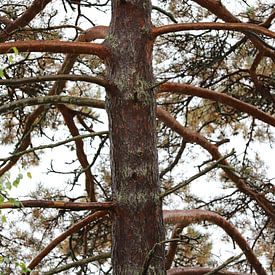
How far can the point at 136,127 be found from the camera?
8.03ft

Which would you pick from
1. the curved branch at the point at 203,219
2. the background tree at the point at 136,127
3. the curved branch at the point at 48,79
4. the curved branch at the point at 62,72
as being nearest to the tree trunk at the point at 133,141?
the background tree at the point at 136,127

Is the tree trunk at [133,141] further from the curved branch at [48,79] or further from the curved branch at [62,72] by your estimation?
the curved branch at [62,72]

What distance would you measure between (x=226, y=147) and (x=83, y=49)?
9.42ft

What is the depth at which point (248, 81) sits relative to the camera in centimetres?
490

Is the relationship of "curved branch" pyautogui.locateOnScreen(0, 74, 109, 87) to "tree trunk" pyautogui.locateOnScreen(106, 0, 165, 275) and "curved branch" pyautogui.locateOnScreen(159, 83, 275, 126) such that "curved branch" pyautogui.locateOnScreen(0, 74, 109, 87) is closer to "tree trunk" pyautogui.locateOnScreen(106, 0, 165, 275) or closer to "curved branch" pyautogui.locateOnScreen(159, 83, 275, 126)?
"tree trunk" pyautogui.locateOnScreen(106, 0, 165, 275)

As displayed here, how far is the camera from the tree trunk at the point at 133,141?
2309 mm

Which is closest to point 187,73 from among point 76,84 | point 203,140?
point 76,84

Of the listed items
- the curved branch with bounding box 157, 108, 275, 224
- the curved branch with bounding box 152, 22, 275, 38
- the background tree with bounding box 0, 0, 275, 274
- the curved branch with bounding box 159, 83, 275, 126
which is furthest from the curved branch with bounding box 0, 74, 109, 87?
the curved branch with bounding box 157, 108, 275, 224

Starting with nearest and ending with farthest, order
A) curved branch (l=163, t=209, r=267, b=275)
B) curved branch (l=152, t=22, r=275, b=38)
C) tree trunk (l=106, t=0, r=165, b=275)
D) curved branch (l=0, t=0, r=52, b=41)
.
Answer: tree trunk (l=106, t=0, r=165, b=275) → curved branch (l=152, t=22, r=275, b=38) → curved branch (l=163, t=209, r=267, b=275) → curved branch (l=0, t=0, r=52, b=41)

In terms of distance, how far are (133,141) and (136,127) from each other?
2.1 inches

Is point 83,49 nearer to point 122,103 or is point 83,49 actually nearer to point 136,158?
point 122,103

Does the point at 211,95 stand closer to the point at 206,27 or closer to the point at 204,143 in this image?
the point at 204,143

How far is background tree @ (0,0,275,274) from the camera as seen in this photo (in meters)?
2.33

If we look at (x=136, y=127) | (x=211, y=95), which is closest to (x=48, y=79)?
(x=136, y=127)
